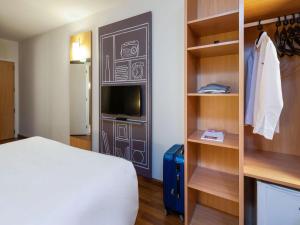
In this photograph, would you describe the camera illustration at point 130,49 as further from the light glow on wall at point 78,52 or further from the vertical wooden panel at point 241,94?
the vertical wooden panel at point 241,94

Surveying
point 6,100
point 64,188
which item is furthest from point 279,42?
point 6,100

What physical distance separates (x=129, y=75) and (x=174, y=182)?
1543mm

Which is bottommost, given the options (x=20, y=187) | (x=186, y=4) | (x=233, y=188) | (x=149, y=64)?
(x=233, y=188)

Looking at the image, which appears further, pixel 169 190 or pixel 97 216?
pixel 169 190

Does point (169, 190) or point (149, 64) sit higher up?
point (149, 64)

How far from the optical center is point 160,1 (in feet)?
7.47

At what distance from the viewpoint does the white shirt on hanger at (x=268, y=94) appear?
3.95 ft

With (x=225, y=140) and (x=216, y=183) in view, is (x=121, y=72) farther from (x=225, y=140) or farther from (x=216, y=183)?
(x=216, y=183)

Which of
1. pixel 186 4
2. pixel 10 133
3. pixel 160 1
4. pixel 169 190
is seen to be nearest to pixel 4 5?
pixel 160 1

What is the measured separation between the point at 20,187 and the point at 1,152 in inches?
34.3

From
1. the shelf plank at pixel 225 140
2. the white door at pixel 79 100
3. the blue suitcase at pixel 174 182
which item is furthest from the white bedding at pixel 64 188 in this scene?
the white door at pixel 79 100

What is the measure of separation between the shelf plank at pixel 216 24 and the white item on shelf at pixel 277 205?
1.25 metres

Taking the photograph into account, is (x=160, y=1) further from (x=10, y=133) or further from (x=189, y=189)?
(x=10, y=133)

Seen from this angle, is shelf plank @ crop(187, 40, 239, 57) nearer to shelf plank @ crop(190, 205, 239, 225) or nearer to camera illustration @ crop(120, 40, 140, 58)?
camera illustration @ crop(120, 40, 140, 58)
